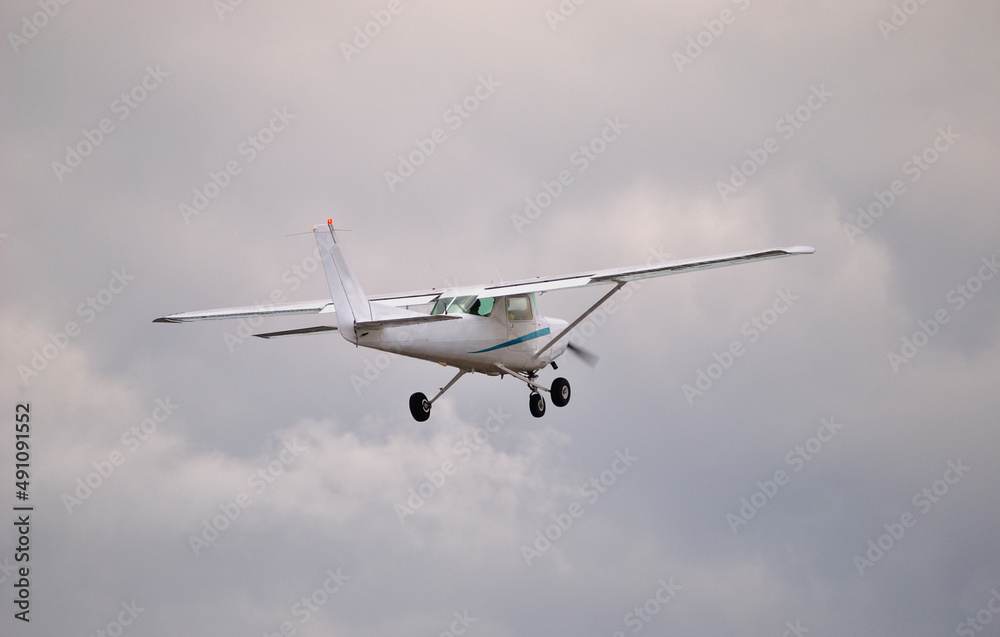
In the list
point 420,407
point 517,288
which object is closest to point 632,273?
point 517,288

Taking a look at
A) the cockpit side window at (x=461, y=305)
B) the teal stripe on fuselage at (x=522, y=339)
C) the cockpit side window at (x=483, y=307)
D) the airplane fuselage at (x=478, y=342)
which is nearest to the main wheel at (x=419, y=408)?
the airplane fuselage at (x=478, y=342)

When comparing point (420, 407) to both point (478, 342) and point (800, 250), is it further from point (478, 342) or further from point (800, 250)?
point (800, 250)

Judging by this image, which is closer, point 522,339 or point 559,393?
point 522,339

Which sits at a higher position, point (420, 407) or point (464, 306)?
point (464, 306)

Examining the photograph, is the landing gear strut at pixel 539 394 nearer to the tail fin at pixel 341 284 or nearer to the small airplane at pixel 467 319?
the small airplane at pixel 467 319

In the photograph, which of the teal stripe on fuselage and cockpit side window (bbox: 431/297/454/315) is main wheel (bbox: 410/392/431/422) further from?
cockpit side window (bbox: 431/297/454/315)

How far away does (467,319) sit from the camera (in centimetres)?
3167

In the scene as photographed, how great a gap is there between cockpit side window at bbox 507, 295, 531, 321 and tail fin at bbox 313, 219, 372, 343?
181 inches

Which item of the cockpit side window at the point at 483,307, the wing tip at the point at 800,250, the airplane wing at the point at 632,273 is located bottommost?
the cockpit side window at the point at 483,307

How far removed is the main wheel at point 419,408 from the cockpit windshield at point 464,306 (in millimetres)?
2076

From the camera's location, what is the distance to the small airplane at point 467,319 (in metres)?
29.1

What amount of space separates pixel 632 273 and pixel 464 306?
3975 millimetres

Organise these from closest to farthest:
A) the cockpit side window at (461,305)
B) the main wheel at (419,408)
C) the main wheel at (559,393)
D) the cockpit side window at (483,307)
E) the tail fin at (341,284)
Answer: the tail fin at (341,284) < the cockpit side window at (461,305) < the cockpit side window at (483,307) < the main wheel at (419,408) < the main wheel at (559,393)

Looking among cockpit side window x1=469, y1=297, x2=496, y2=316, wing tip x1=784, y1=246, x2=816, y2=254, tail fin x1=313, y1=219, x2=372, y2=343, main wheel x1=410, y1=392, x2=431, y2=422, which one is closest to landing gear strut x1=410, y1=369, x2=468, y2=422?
main wheel x1=410, y1=392, x2=431, y2=422
